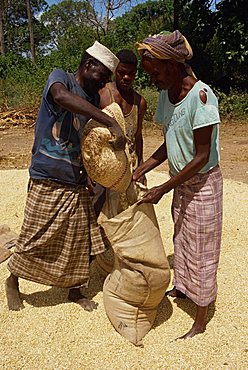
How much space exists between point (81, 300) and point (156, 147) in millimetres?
5810

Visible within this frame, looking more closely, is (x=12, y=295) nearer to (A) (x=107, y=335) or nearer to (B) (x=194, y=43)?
(A) (x=107, y=335)

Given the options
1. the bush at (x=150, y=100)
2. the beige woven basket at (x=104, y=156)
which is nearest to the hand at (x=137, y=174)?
the beige woven basket at (x=104, y=156)

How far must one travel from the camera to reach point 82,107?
6.66ft

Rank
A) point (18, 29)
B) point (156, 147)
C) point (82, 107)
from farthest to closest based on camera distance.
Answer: point (18, 29), point (156, 147), point (82, 107)

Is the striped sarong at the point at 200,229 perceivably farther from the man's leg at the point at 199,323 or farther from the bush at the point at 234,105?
the bush at the point at 234,105

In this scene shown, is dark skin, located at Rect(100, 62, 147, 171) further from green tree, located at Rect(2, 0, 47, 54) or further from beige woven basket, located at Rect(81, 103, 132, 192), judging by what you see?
green tree, located at Rect(2, 0, 47, 54)

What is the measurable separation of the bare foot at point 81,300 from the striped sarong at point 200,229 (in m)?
0.60

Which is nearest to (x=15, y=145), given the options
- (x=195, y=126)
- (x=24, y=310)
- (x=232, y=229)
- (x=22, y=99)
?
(x=22, y=99)

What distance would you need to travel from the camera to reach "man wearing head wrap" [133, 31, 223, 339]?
200cm

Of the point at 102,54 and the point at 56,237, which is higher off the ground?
the point at 102,54

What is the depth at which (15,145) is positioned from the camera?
891 cm

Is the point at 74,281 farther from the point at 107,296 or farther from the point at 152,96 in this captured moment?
the point at 152,96

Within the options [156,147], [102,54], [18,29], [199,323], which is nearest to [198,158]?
[102,54]

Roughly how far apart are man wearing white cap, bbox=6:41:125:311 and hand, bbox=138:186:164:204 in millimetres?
306
